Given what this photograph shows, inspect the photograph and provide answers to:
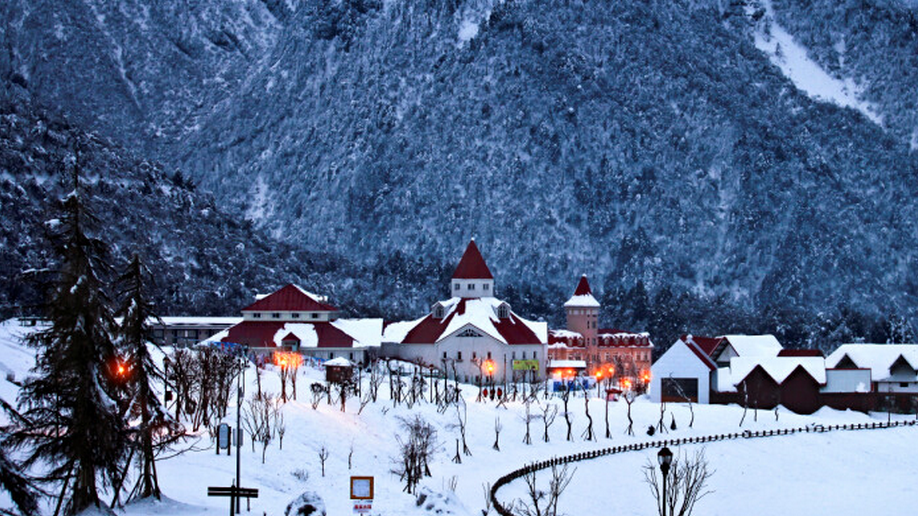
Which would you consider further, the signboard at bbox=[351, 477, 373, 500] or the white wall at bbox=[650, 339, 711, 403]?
the white wall at bbox=[650, 339, 711, 403]

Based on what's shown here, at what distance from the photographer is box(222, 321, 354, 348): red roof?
124 metres

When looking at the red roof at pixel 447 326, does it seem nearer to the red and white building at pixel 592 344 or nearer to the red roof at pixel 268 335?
the red roof at pixel 268 335

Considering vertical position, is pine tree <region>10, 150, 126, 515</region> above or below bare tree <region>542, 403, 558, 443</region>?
above

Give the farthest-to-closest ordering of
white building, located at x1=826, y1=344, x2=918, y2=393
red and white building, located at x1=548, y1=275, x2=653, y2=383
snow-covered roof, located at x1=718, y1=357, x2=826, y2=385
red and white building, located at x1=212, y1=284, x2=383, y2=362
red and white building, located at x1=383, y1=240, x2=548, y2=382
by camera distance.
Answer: red and white building, located at x1=548, y1=275, x2=653, y2=383 → red and white building, located at x1=383, y1=240, x2=548, y2=382 → red and white building, located at x1=212, y1=284, x2=383, y2=362 → white building, located at x1=826, y1=344, x2=918, y2=393 → snow-covered roof, located at x1=718, y1=357, x2=826, y2=385

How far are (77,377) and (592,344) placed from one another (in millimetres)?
115758

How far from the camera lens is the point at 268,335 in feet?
414

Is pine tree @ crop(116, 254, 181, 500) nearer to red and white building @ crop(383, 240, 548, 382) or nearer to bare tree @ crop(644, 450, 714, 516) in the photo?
bare tree @ crop(644, 450, 714, 516)

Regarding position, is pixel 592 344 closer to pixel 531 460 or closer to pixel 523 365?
pixel 523 365

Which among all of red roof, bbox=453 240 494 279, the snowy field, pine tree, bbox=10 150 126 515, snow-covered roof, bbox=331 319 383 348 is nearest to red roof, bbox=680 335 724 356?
red roof, bbox=453 240 494 279

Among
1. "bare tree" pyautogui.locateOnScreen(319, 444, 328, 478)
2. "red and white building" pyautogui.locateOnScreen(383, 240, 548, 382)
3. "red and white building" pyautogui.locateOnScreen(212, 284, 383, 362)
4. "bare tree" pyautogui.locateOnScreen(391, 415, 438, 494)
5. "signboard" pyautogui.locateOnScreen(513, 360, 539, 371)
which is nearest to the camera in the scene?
"bare tree" pyautogui.locateOnScreen(391, 415, 438, 494)

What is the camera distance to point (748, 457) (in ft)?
275

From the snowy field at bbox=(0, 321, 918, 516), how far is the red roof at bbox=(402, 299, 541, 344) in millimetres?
27891

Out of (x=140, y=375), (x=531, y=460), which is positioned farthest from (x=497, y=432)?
(x=140, y=375)

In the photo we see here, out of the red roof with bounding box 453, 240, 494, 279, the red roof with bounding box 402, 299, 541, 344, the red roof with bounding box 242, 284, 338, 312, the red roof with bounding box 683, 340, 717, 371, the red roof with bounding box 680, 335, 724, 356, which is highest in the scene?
the red roof with bounding box 453, 240, 494, 279
